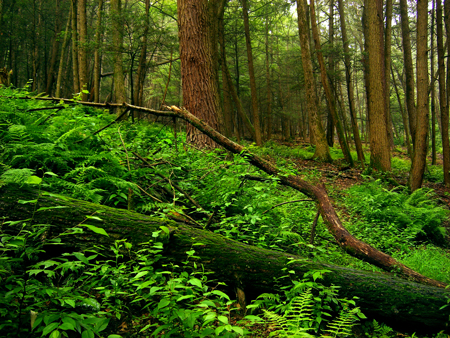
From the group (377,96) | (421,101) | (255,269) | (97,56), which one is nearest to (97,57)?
(97,56)

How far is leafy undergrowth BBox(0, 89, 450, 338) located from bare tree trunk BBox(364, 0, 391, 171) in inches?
197

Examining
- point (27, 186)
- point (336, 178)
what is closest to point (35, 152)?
point (27, 186)

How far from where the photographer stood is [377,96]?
37.0 ft

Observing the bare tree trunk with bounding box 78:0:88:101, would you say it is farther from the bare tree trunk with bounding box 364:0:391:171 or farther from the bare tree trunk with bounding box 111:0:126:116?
the bare tree trunk with bounding box 364:0:391:171

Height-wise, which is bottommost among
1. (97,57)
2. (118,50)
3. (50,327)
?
(50,327)

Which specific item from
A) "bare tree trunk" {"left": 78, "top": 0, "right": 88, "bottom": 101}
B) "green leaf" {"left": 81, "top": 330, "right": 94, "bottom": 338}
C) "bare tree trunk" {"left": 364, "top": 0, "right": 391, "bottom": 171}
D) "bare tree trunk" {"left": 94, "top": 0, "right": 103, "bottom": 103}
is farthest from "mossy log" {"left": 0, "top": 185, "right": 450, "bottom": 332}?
"bare tree trunk" {"left": 94, "top": 0, "right": 103, "bottom": 103}

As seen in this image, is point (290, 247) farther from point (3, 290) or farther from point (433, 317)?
point (3, 290)

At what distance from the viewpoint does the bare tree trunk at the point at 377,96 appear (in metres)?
11.1

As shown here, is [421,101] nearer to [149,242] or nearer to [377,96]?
[377,96]

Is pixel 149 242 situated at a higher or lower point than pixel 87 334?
higher

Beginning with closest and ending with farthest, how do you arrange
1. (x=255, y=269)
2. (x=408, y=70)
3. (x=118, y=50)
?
(x=255, y=269) < (x=118, y=50) < (x=408, y=70)

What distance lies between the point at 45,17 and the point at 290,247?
84.3ft

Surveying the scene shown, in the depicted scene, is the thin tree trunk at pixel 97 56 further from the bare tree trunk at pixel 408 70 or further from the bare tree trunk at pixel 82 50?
the bare tree trunk at pixel 408 70

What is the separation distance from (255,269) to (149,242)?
1.07 metres
